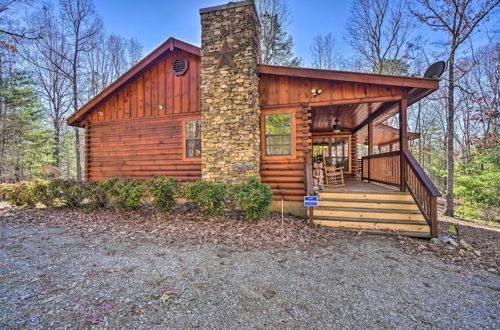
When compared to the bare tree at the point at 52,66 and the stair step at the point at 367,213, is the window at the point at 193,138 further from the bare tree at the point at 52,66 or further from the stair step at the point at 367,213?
the bare tree at the point at 52,66

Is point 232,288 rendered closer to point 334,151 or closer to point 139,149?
point 139,149

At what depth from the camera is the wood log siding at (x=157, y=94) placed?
737 cm

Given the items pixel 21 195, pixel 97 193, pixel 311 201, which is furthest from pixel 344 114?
pixel 21 195

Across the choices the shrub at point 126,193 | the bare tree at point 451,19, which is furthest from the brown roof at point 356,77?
the bare tree at point 451,19

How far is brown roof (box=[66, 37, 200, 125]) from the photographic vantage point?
23.6ft

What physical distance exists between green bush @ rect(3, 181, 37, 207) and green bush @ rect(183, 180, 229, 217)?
5.65m

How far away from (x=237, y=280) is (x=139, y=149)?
22.6 ft

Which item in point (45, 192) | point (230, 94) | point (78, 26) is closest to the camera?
point (230, 94)

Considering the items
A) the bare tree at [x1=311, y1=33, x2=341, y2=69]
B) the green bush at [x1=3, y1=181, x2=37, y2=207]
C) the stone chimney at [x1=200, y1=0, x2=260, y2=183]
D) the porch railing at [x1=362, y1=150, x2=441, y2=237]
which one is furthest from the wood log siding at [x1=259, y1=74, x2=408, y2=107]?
the bare tree at [x1=311, y1=33, x2=341, y2=69]

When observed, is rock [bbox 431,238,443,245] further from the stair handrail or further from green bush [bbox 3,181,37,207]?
green bush [bbox 3,181,37,207]

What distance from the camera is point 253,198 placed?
5.08 metres

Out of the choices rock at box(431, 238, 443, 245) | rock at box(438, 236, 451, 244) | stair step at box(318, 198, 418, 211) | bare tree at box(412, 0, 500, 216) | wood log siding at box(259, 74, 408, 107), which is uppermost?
bare tree at box(412, 0, 500, 216)

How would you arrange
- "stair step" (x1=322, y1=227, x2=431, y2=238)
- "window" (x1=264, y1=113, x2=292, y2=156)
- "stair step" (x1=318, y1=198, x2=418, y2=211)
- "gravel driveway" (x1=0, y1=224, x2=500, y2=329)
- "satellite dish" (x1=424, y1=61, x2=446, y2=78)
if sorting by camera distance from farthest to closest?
"window" (x1=264, y1=113, x2=292, y2=156)
"satellite dish" (x1=424, y1=61, x2=446, y2=78)
"stair step" (x1=318, y1=198, x2=418, y2=211)
"stair step" (x1=322, y1=227, x2=431, y2=238)
"gravel driveway" (x1=0, y1=224, x2=500, y2=329)

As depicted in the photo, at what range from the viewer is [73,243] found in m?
3.98
